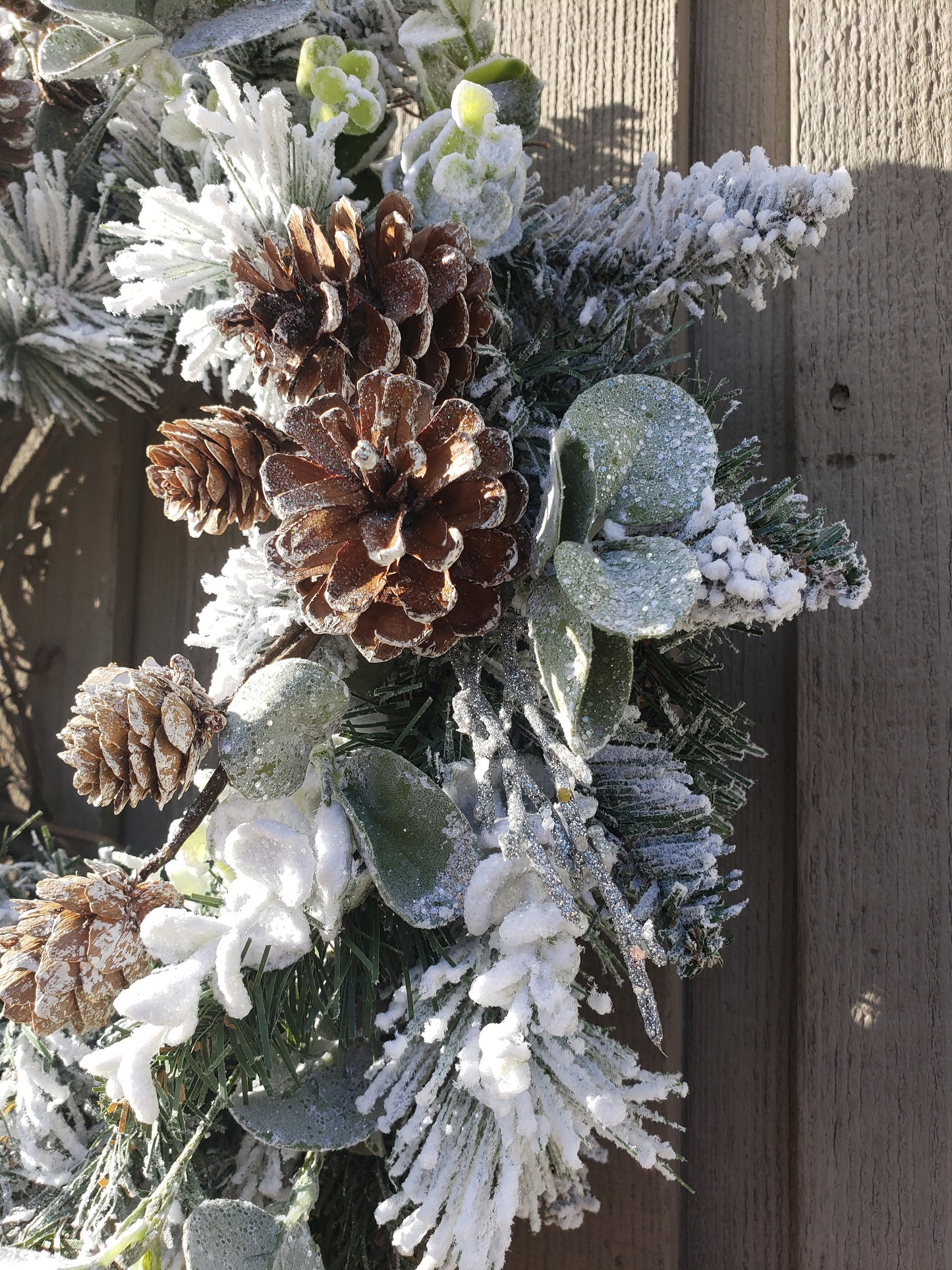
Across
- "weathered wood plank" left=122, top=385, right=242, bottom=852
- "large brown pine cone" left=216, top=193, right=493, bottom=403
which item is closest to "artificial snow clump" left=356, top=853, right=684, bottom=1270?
"large brown pine cone" left=216, top=193, right=493, bottom=403

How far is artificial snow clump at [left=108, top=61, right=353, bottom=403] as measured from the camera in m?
0.42

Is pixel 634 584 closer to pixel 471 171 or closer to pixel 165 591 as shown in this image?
pixel 471 171

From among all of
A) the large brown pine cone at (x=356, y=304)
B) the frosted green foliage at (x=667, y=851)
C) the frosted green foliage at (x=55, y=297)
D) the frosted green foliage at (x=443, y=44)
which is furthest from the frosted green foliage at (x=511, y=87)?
the frosted green foliage at (x=667, y=851)

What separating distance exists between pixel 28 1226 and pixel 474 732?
1.17ft

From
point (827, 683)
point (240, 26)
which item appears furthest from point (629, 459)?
point (240, 26)

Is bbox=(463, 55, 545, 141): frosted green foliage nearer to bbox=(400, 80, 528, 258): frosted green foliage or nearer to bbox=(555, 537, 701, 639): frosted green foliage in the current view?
bbox=(400, 80, 528, 258): frosted green foliage

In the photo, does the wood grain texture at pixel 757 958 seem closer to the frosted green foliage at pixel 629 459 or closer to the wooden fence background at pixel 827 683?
the wooden fence background at pixel 827 683

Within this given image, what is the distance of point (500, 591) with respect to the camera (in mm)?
418

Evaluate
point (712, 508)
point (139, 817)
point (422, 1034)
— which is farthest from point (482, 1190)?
point (139, 817)

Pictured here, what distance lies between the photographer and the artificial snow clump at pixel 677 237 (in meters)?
0.46

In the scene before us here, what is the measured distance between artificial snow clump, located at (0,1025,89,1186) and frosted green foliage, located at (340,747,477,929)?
229 mm

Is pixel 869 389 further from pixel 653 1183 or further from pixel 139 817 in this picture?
pixel 139 817

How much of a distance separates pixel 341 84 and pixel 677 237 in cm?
20

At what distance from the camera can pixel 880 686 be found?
54 centimetres
